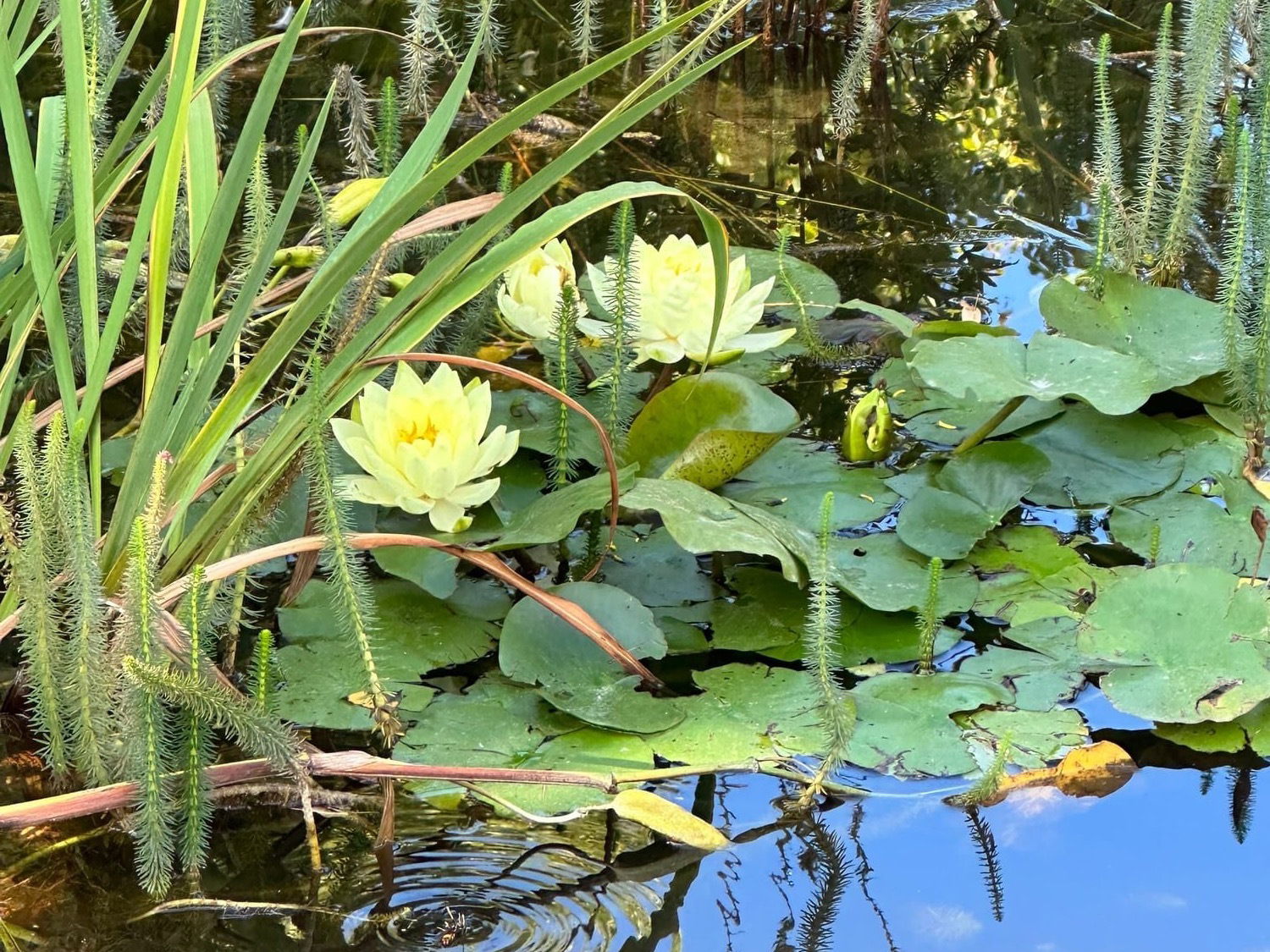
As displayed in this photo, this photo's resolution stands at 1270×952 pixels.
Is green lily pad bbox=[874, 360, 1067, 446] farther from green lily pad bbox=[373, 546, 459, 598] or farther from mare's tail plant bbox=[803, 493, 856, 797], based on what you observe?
green lily pad bbox=[373, 546, 459, 598]

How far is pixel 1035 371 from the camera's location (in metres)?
1.61

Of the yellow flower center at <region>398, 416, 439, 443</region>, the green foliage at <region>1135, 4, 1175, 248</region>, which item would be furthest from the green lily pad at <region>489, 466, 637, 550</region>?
the green foliage at <region>1135, 4, 1175, 248</region>

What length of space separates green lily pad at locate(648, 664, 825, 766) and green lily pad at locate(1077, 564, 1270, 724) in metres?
0.29

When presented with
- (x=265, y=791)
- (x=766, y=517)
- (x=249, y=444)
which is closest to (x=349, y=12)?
A: (x=249, y=444)

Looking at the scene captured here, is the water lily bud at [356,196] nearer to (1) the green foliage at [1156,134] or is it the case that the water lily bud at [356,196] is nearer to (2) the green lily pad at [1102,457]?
(2) the green lily pad at [1102,457]

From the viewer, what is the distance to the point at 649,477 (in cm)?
151

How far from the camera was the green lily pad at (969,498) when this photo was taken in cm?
148

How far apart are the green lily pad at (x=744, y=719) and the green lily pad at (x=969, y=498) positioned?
27 cm

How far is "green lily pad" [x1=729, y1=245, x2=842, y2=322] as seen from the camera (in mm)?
1981

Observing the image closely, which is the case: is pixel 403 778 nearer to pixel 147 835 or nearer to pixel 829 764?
pixel 147 835

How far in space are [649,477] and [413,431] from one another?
0.28 meters

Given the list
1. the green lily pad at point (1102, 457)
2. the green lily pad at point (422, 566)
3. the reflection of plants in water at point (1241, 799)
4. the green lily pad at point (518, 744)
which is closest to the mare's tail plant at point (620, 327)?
the green lily pad at point (422, 566)

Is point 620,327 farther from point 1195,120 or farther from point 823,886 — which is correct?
point 1195,120

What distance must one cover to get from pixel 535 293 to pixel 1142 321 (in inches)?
31.9
